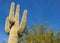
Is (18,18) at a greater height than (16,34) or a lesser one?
greater

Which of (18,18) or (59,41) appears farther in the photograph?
(59,41)

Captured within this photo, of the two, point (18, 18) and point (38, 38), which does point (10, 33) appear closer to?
point (18, 18)

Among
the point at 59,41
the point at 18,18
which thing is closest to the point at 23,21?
the point at 18,18

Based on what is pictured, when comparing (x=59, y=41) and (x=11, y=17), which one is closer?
(x=11, y=17)

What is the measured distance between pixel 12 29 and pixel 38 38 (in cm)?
380

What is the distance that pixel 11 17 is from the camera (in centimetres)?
1480

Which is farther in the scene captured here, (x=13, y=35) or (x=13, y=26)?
(x=13, y=26)

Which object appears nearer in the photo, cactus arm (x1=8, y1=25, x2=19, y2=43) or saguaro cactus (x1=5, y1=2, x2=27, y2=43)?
saguaro cactus (x1=5, y1=2, x2=27, y2=43)

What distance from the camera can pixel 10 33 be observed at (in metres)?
15.1

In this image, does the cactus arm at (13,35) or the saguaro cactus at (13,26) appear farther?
the cactus arm at (13,35)

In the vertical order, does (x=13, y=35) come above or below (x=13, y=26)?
below

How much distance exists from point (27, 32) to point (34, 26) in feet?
2.99

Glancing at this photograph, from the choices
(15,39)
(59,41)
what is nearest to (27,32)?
(59,41)

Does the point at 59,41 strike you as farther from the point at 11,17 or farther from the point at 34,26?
the point at 11,17
